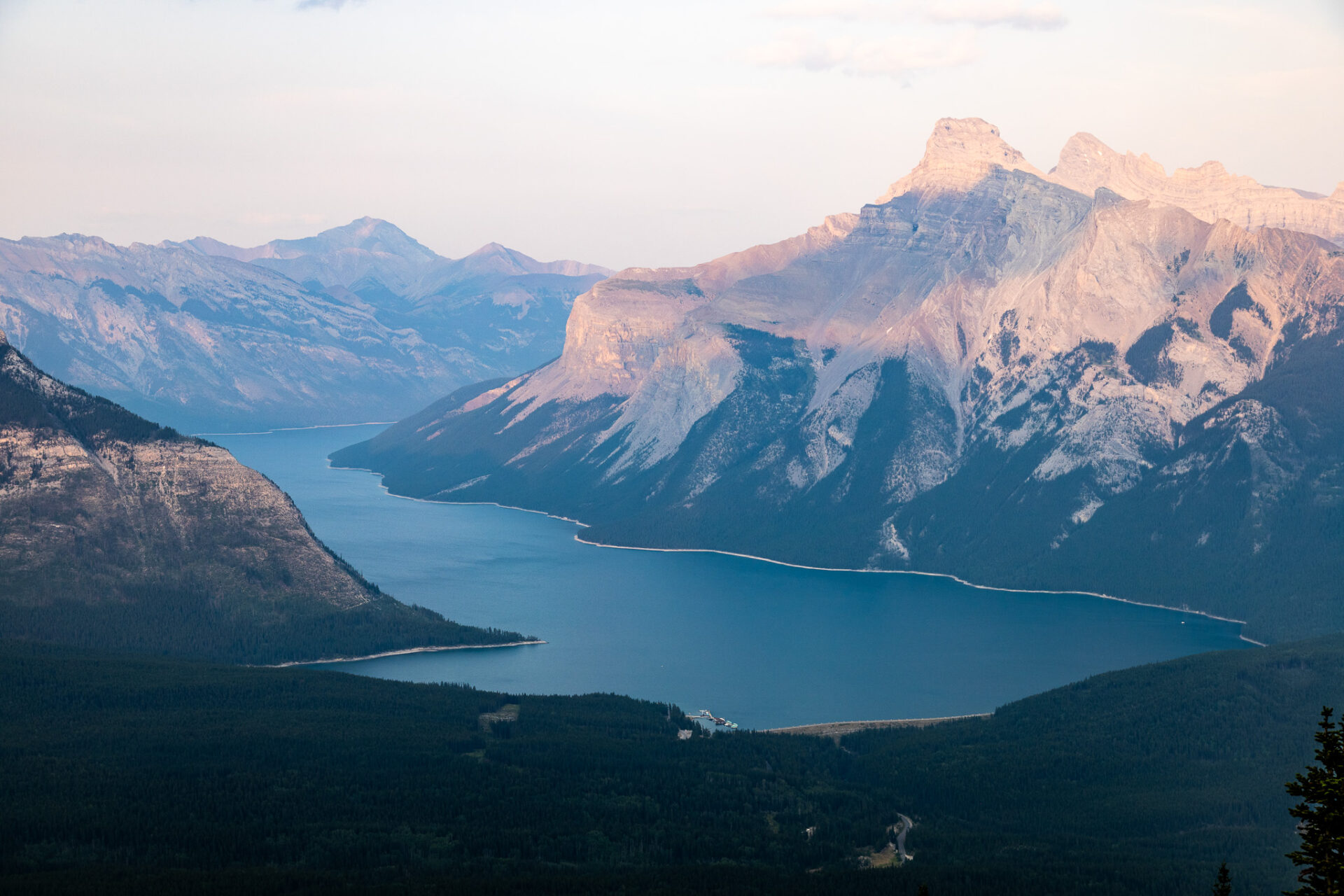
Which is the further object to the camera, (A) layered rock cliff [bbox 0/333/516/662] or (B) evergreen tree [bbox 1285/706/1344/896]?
(A) layered rock cliff [bbox 0/333/516/662]

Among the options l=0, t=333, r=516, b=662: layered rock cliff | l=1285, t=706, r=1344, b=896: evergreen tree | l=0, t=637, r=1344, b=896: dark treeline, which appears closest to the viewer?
l=1285, t=706, r=1344, b=896: evergreen tree

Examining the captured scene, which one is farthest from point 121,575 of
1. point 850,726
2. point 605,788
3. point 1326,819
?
point 1326,819

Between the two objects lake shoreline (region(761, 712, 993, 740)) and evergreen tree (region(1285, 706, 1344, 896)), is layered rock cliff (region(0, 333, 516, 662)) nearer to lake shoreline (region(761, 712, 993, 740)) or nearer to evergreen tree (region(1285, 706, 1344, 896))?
lake shoreline (region(761, 712, 993, 740))

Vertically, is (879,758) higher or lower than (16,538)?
lower

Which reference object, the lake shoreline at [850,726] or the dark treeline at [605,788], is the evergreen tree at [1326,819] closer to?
the dark treeline at [605,788]

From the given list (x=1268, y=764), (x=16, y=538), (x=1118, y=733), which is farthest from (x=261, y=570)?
(x=1268, y=764)

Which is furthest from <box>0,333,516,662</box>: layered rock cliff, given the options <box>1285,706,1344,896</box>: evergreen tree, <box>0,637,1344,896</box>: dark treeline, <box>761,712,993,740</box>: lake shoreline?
<box>1285,706,1344,896</box>: evergreen tree

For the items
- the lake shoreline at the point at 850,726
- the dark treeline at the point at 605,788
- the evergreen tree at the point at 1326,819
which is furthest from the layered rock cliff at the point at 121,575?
the evergreen tree at the point at 1326,819

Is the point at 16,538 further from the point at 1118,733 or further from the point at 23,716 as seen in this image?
the point at 1118,733
